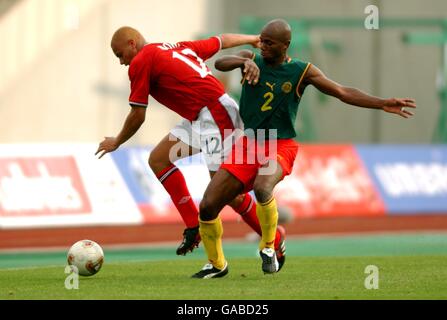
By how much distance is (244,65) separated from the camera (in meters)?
11.0

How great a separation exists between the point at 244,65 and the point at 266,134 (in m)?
0.80

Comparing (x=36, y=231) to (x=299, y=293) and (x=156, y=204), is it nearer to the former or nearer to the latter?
(x=156, y=204)

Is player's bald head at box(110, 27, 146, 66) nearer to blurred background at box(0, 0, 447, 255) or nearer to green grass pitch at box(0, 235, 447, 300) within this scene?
green grass pitch at box(0, 235, 447, 300)

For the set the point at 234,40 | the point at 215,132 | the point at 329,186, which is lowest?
the point at 329,186

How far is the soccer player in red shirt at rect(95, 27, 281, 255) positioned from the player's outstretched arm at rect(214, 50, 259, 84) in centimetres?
53

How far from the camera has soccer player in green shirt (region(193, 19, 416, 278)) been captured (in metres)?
11.1

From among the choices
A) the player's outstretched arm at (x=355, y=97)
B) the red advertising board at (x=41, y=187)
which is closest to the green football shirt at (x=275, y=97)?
the player's outstretched arm at (x=355, y=97)

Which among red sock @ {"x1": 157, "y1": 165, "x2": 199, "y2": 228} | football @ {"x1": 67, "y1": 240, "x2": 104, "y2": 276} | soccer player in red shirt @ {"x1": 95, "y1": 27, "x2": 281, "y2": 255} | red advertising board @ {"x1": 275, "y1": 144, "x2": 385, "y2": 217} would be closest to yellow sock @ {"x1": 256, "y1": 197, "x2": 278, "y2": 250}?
soccer player in red shirt @ {"x1": 95, "y1": 27, "x2": 281, "y2": 255}

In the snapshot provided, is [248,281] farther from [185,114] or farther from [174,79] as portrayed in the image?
[174,79]

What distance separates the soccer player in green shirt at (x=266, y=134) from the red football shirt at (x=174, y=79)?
0.50m

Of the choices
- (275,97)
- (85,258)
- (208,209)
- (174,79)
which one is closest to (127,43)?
(174,79)

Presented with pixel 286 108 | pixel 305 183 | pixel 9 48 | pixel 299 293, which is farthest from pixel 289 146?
pixel 9 48

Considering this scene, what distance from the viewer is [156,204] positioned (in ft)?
63.7

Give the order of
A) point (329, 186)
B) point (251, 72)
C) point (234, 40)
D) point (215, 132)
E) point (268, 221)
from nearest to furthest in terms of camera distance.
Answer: point (251, 72) → point (268, 221) → point (215, 132) → point (234, 40) → point (329, 186)
